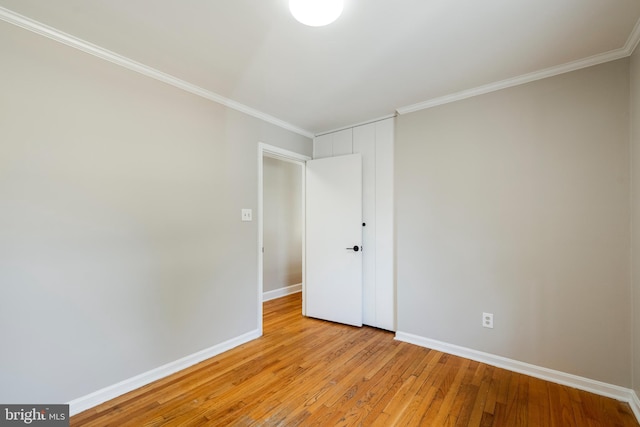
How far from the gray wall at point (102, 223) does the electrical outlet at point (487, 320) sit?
7.53 ft

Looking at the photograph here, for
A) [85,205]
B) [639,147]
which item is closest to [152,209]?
[85,205]

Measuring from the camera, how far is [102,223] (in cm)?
193

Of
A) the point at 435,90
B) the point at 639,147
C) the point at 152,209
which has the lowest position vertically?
the point at 152,209

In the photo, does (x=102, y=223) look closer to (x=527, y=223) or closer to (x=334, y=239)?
(x=334, y=239)

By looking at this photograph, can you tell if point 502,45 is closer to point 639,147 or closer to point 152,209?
point 639,147

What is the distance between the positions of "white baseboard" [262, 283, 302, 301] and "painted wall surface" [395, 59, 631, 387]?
2273 millimetres

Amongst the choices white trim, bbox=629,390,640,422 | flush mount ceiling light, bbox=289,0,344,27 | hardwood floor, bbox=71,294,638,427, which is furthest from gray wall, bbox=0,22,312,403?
white trim, bbox=629,390,640,422

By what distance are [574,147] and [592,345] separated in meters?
1.44

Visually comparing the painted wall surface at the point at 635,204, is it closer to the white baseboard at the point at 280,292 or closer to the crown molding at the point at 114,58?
the crown molding at the point at 114,58

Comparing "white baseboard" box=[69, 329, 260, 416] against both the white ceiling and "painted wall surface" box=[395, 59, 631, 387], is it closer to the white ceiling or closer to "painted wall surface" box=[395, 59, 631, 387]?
"painted wall surface" box=[395, 59, 631, 387]

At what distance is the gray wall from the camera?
1634 mm

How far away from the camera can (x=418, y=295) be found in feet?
9.22

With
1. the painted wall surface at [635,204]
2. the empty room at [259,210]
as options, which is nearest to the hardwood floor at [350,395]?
the empty room at [259,210]

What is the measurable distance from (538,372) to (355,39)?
2814 mm
